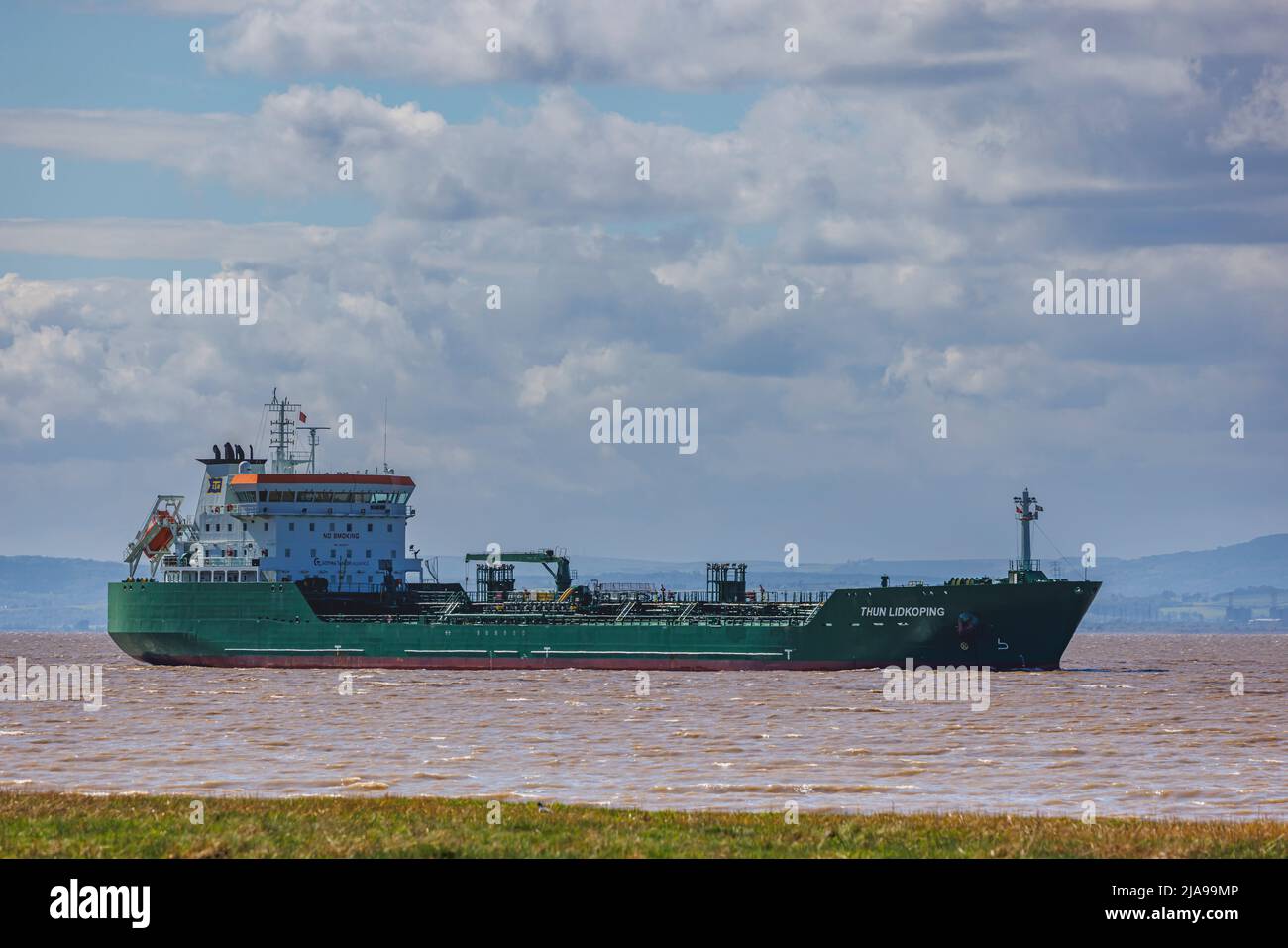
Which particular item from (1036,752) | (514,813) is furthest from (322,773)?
(1036,752)
